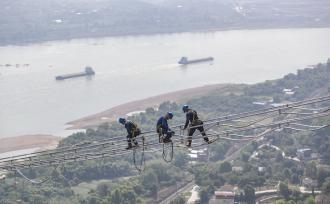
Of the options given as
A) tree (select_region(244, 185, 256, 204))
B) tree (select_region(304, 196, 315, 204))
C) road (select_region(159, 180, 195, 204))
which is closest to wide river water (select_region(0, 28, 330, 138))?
road (select_region(159, 180, 195, 204))

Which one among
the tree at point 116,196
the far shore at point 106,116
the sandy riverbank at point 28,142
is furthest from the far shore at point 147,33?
the tree at point 116,196

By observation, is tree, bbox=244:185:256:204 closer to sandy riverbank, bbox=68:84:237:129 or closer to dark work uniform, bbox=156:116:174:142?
sandy riverbank, bbox=68:84:237:129

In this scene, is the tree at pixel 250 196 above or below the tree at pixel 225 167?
below

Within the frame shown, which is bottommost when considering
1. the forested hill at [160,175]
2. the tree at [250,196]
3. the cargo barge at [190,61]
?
the tree at [250,196]

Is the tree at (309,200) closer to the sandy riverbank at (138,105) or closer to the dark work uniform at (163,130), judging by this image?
the dark work uniform at (163,130)

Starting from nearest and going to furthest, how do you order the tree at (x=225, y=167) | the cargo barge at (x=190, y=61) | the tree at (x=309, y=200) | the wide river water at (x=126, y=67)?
the tree at (x=309, y=200) → the tree at (x=225, y=167) → the wide river water at (x=126, y=67) → the cargo barge at (x=190, y=61)

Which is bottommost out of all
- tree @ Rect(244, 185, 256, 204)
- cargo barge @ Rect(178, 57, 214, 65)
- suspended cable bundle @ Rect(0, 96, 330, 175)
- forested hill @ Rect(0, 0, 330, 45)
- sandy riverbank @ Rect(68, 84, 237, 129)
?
tree @ Rect(244, 185, 256, 204)

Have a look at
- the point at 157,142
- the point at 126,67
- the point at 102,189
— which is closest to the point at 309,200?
the point at 102,189
